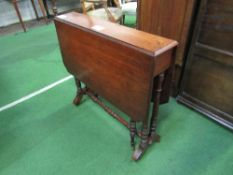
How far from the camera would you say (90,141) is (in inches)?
60.4

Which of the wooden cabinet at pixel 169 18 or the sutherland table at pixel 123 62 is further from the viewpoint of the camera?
the wooden cabinet at pixel 169 18

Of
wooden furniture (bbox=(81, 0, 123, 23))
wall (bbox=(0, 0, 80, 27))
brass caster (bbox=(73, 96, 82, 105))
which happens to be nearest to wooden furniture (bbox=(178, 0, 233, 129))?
brass caster (bbox=(73, 96, 82, 105))

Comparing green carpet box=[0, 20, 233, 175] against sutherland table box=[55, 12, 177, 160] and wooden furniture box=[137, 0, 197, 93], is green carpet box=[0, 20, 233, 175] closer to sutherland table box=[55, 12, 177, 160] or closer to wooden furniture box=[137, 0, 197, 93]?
sutherland table box=[55, 12, 177, 160]

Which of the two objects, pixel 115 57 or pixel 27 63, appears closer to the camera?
pixel 115 57

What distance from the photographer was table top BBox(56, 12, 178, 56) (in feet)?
3.10

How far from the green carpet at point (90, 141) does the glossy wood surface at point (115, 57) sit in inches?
15.9

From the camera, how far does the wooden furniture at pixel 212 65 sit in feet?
4.33

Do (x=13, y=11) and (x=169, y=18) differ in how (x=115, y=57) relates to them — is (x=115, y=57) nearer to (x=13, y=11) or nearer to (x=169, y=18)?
(x=169, y=18)

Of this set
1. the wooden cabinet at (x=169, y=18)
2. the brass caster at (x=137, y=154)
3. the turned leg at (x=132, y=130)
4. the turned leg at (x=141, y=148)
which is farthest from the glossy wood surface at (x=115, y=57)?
the wooden cabinet at (x=169, y=18)

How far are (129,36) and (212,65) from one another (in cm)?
84

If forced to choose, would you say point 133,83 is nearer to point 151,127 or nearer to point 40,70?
point 151,127

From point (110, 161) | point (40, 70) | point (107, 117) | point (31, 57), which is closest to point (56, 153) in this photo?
point (110, 161)

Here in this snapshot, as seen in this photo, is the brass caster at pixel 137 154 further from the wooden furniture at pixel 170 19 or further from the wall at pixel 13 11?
the wall at pixel 13 11

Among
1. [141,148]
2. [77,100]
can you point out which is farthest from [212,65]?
[77,100]
